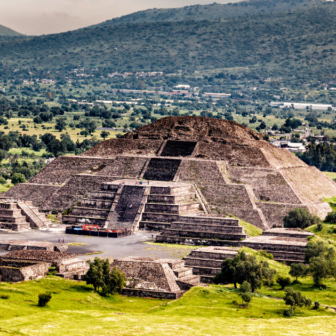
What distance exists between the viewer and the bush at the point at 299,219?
300ft

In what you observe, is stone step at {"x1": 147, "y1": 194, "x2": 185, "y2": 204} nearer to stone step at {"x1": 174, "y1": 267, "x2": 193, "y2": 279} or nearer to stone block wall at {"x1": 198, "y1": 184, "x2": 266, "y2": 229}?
stone block wall at {"x1": 198, "y1": 184, "x2": 266, "y2": 229}

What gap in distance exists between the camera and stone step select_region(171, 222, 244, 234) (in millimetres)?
83694

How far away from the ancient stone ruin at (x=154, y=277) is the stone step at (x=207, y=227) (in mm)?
16087

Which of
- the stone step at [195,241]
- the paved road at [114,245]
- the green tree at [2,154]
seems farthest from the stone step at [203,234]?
the green tree at [2,154]

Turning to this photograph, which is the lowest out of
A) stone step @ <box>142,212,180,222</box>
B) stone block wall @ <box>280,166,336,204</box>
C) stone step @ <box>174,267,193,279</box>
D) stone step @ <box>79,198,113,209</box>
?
stone step @ <box>174,267,193,279</box>

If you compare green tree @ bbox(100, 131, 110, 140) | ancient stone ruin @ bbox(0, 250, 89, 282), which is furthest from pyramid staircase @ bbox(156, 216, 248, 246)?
green tree @ bbox(100, 131, 110, 140)

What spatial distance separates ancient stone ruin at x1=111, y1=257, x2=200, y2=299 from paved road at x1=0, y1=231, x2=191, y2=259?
7.05m

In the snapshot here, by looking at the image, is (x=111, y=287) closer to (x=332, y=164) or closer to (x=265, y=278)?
(x=265, y=278)

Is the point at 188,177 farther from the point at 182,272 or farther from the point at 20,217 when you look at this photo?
the point at 182,272

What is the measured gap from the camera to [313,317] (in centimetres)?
5666

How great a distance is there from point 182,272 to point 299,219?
1080 inches

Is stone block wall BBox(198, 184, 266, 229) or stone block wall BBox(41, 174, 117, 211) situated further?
stone block wall BBox(41, 174, 117, 211)

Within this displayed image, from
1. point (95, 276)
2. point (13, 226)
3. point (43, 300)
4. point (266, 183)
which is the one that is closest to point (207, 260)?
point (95, 276)

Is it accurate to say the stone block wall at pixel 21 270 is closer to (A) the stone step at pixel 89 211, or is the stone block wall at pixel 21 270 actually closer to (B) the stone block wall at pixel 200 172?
(A) the stone step at pixel 89 211
